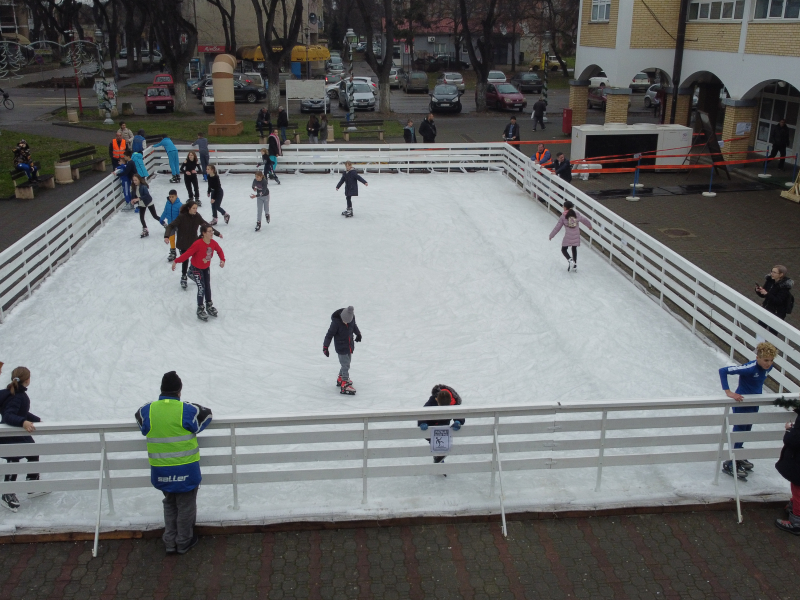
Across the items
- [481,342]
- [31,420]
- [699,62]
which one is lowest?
[481,342]

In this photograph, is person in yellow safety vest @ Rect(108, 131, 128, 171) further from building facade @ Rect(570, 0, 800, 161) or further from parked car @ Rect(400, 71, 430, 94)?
parked car @ Rect(400, 71, 430, 94)

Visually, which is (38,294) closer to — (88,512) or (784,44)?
(88,512)

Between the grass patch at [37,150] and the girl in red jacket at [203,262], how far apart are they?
1184 centimetres

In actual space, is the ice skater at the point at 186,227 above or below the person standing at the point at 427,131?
below

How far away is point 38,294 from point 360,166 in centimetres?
1147

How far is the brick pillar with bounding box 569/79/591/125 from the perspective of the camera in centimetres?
3164

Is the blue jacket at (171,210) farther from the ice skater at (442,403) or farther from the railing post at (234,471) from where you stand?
the railing post at (234,471)

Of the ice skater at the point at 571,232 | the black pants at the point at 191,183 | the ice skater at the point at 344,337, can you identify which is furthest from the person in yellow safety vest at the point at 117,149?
the ice skater at the point at 344,337

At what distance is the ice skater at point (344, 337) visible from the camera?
9.66 m

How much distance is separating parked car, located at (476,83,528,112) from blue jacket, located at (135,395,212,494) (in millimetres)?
33814

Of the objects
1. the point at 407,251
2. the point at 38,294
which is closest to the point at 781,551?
the point at 407,251

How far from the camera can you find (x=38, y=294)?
13.0 meters

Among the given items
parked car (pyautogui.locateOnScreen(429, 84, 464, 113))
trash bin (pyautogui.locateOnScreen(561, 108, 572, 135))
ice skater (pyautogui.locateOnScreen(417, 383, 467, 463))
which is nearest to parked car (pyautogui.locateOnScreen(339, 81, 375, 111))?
parked car (pyautogui.locateOnScreen(429, 84, 464, 113))

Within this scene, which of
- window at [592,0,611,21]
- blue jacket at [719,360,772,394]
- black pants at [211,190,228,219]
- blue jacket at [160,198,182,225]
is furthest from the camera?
window at [592,0,611,21]
